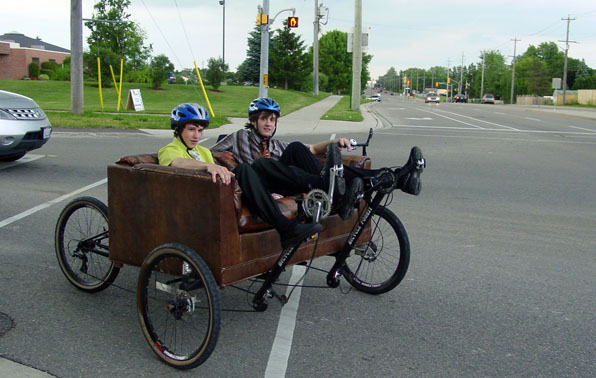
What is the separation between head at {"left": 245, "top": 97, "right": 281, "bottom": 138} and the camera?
506 centimetres

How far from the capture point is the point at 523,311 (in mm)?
4457

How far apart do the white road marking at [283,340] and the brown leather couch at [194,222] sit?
1.46ft

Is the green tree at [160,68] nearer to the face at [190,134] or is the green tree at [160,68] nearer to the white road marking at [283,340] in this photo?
the face at [190,134]

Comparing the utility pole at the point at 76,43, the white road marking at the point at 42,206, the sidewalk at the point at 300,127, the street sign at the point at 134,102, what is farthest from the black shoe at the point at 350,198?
the street sign at the point at 134,102

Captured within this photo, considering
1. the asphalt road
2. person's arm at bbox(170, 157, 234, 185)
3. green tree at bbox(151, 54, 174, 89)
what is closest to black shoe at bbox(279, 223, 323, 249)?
person's arm at bbox(170, 157, 234, 185)

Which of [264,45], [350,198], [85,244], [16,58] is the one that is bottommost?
[85,244]

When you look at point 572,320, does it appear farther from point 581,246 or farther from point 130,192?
point 130,192

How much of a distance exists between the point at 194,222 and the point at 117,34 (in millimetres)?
51084

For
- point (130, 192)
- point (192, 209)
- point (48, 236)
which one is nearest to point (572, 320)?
point (192, 209)

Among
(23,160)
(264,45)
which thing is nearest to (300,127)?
(264,45)

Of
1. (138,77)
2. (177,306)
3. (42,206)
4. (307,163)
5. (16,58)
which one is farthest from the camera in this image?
(16,58)

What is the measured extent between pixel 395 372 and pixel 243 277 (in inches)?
40.9

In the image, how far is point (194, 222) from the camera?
12.0ft

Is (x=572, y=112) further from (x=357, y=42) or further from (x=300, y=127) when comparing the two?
(x=300, y=127)
